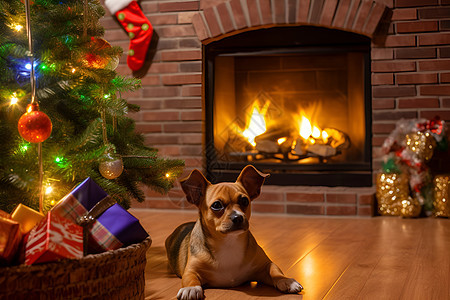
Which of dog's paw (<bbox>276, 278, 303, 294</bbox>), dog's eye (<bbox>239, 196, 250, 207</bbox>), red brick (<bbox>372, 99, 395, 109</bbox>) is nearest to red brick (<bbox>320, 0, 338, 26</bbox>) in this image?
red brick (<bbox>372, 99, 395, 109</bbox>)

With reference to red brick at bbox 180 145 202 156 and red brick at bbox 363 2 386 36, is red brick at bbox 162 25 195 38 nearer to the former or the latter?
red brick at bbox 180 145 202 156

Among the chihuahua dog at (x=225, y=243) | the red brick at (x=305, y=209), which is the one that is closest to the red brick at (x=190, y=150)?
the red brick at (x=305, y=209)

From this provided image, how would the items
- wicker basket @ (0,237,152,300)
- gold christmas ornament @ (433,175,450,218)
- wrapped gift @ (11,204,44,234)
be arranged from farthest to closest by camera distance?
1. gold christmas ornament @ (433,175,450,218)
2. wrapped gift @ (11,204,44,234)
3. wicker basket @ (0,237,152,300)

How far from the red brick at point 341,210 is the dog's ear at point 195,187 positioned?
60.7 inches

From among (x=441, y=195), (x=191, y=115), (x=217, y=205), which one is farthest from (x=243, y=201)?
(x=191, y=115)

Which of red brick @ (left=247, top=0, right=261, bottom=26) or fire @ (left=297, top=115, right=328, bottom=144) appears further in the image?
fire @ (left=297, top=115, right=328, bottom=144)

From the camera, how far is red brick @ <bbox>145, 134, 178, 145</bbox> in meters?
3.38

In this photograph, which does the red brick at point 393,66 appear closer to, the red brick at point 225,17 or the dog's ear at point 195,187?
the red brick at point 225,17

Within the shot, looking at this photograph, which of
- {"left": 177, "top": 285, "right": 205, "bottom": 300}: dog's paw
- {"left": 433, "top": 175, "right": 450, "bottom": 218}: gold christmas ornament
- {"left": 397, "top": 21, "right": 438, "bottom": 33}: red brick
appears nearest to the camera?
{"left": 177, "top": 285, "right": 205, "bottom": 300}: dog's paw

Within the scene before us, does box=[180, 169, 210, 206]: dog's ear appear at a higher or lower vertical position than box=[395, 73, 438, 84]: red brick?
lower

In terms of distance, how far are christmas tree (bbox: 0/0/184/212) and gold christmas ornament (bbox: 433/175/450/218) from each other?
1.69 metres

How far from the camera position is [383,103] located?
3051 mm

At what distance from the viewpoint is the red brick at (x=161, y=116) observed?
3.36 metres

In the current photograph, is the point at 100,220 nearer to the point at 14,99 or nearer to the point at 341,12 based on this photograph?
the point at 14,99
